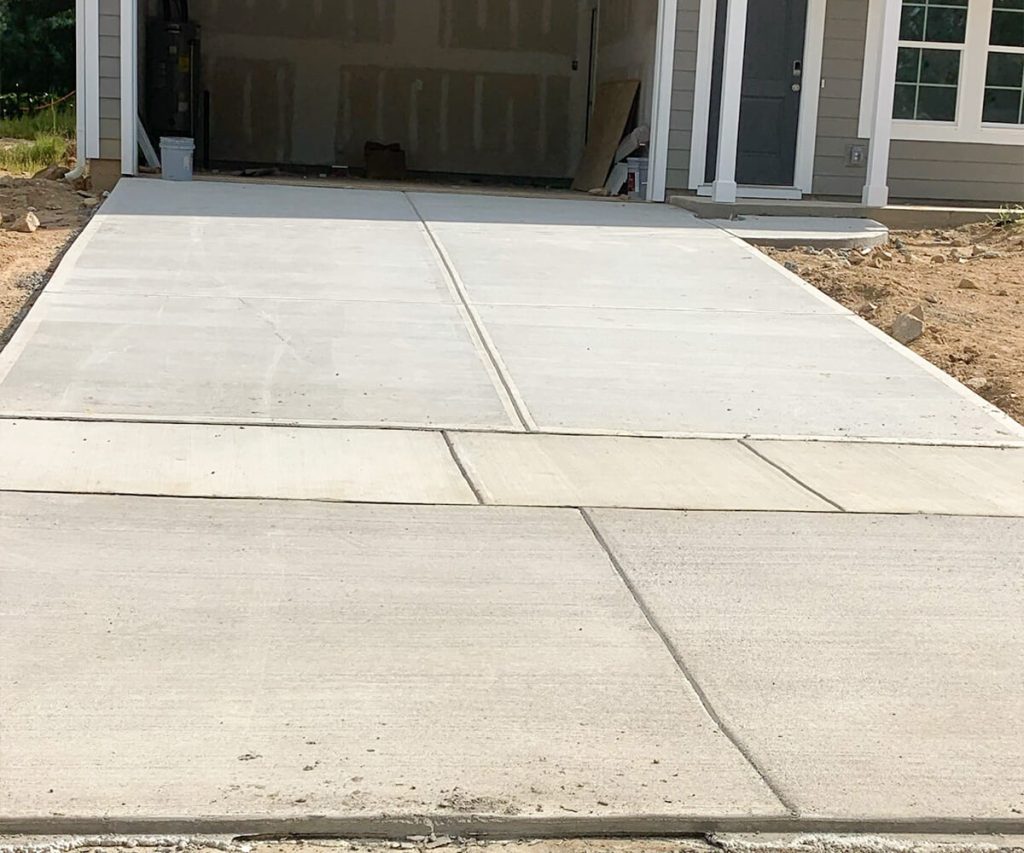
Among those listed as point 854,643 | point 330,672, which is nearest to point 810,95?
point 854,643

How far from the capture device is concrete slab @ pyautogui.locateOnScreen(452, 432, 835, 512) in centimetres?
605

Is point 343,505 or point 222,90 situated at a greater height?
point 222,90

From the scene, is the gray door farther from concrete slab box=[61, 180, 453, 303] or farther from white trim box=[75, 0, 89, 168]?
white trim box=[75, 0, 89, 168]

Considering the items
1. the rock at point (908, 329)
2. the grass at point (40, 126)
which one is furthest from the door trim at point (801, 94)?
the grass at point (40, 126)

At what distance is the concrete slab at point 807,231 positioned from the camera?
12828 mm

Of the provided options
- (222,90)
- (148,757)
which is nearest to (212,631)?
(148,757)

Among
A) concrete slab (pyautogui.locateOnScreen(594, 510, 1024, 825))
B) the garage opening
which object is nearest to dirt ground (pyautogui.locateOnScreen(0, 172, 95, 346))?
concrete slab (pyautogui.locateOnScreen(594, 510, 1024, 825))

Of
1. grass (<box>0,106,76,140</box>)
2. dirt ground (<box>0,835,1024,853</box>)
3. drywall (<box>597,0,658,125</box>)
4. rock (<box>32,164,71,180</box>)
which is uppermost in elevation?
drywall (<box>597,0,658,125</box>)

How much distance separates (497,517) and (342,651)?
1510 mm

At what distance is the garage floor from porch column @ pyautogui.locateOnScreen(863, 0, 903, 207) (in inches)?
136

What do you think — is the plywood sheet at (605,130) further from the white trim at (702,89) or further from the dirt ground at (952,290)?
the dirt ground at (952,290)

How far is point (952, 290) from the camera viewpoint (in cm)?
1127

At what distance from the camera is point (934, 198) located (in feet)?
52.9

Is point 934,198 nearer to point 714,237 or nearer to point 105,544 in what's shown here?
point 714,237
